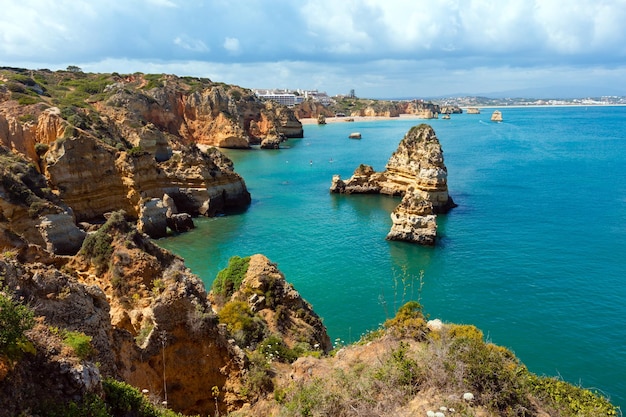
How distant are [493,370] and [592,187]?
5961 centimetres

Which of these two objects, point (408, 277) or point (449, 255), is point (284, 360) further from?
point (449, 255)

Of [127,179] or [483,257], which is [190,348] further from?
[127,179]

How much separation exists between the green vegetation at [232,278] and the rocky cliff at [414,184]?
2077 cm

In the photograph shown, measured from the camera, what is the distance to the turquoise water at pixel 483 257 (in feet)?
78.9

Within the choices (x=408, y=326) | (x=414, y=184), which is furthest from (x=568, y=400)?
(x=414, y=184)

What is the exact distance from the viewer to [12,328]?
673cm

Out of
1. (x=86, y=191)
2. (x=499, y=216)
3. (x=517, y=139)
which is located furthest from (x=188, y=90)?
(x=517, y=139)

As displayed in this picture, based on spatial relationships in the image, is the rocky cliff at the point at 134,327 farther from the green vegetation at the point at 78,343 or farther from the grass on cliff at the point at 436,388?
the grass on cliff at the point at 436,388

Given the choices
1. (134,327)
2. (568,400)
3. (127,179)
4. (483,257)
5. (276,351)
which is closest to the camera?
(568,400)

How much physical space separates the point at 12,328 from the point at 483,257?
3377 centimetres

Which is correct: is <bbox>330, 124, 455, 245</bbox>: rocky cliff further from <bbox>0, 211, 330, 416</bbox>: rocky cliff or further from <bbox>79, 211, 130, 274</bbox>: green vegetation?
<bbox>79, 211, 130, 274</bbox>: green vegetation

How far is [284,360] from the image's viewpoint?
1504 cm

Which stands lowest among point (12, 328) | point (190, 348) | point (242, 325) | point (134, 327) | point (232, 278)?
point (232, 278)

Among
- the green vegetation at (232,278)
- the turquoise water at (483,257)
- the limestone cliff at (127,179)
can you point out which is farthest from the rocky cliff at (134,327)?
the limestone cliff at (127,179)
